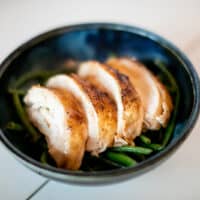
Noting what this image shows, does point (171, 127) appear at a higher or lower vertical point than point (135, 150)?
higher

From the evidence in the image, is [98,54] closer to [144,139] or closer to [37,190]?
[144,139]

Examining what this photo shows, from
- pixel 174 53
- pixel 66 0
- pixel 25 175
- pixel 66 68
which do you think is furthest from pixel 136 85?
pixel 66 0

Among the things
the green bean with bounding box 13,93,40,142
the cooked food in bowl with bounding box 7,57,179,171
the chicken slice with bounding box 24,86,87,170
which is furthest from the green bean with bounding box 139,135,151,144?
the green bean with bounding box 13,93,40,142

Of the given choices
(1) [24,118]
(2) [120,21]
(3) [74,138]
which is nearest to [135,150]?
(3) [74,138]

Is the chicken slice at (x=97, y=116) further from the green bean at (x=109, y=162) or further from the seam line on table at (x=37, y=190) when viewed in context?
the seam line on table at (x=37, y=190)

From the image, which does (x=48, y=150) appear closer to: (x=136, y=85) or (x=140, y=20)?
(x=136, y=85)

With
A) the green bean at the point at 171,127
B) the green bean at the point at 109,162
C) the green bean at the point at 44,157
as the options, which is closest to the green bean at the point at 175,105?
the green bean at the point at 171,127

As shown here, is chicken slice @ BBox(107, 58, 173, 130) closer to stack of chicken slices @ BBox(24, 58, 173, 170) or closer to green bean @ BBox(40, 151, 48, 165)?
stack of chicken slices @ BBox(24, 58, 173, 170)

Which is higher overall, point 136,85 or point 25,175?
point 136,85
